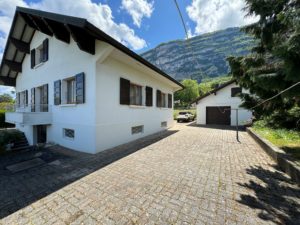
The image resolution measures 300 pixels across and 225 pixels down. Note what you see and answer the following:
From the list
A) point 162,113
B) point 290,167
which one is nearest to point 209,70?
point 162,113

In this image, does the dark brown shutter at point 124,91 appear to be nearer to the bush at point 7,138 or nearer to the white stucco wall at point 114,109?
the white stucco wall at point 114,109

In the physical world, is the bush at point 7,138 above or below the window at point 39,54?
below

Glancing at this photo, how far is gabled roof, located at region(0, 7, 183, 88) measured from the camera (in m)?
5.57

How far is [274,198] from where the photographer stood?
313cm

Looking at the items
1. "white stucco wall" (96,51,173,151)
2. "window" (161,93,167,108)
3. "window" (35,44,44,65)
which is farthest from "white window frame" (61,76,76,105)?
"window" (161,93,167,108)

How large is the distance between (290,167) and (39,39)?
13.3 metres

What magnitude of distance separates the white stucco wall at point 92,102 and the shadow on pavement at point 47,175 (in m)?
0.77

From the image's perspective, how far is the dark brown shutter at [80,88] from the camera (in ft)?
22.2

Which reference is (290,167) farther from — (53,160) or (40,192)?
(53,160)

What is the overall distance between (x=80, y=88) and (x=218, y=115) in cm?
1534

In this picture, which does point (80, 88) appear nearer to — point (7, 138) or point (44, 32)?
point (44, 32)

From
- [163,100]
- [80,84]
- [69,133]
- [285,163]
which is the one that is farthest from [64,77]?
[285,163]

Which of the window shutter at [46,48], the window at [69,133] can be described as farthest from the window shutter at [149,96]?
the window shutter at [46,48]

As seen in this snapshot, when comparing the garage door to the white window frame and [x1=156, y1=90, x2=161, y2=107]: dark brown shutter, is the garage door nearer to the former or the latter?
[x1=156, y1=90, x2=161, y2=107]: dark brown shutter
